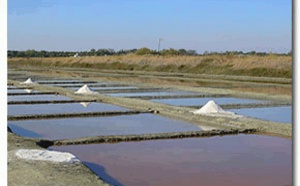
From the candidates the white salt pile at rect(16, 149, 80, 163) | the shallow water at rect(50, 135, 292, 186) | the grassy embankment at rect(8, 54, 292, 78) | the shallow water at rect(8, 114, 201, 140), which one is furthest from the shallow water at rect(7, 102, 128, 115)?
the grassy embankment at rect(8, 54, 292, 78)

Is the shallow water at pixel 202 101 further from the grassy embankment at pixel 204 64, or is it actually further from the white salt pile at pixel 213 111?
the grassy embankment at pixel 204 64

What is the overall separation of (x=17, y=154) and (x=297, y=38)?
7.78 ft

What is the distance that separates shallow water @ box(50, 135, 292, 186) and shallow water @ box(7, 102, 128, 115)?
2437 millimetres

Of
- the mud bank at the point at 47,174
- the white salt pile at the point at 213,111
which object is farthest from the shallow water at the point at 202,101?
the mud bank at the point at 47,174

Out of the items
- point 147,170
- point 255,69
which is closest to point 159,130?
point 147,170

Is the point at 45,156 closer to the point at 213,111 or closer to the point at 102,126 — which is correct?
the point at 102,126

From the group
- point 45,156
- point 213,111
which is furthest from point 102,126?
point 45,156

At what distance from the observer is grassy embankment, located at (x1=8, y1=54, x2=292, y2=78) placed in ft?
50.6

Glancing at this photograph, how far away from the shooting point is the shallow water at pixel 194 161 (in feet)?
8.41

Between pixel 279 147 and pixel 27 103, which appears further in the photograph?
pixel 27 103

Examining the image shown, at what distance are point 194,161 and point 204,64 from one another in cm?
1606

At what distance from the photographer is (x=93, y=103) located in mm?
6992

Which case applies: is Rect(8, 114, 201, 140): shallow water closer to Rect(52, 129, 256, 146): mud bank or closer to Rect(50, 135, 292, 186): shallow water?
Rect(52, 129, 256, 146): mud bank

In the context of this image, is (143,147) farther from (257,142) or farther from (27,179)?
(27,179)
